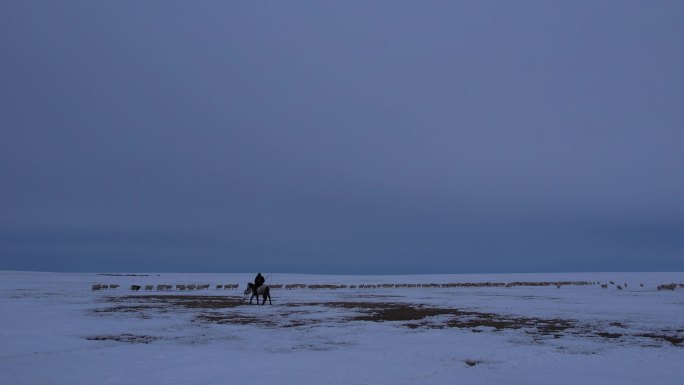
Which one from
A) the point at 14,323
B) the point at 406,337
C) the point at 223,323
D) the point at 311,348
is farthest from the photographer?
the point at 223,323

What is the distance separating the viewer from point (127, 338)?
15617mm

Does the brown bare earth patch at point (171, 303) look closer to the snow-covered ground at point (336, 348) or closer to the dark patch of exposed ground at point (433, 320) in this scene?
the dark patch of exposed ground at point (433, 320)

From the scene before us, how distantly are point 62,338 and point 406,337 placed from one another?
9664 mm

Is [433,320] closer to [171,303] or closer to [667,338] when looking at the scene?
[667,338]

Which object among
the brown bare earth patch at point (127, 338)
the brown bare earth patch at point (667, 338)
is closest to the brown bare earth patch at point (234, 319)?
the brown bare earth patch at point (127, 338)

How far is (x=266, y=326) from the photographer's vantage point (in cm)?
1923

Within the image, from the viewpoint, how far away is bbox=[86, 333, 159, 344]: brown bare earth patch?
15020 millimetres

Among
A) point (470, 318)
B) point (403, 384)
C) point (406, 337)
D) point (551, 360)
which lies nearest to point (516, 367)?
point (551, 360)

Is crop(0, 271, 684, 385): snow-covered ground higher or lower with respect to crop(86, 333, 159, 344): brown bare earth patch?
Result: lower

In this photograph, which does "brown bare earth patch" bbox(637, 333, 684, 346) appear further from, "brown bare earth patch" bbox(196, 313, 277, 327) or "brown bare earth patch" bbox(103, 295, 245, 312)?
"brown bare earth patch" bbox(103, 295, 245, 312)

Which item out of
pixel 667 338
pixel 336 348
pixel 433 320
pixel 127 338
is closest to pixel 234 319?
pixel 127 338

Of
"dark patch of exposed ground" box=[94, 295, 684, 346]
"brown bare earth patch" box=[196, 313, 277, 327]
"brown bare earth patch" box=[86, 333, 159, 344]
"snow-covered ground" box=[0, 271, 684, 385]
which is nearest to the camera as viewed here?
"snow-covered ground" box=[0, 271, 684, 385]

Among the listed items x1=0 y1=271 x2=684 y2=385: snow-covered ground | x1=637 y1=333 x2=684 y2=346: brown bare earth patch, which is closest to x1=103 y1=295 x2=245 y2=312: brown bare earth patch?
x1=0 y1=271 x2=684 y2=385: snow-covered ground

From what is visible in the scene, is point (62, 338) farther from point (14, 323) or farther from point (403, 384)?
point (403, 384)
